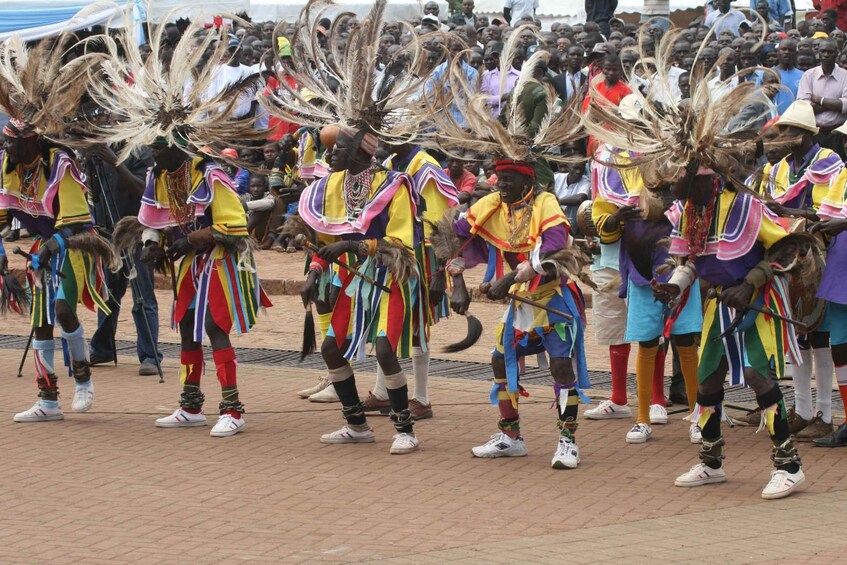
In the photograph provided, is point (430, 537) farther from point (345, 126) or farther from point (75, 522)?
point (345, 126)

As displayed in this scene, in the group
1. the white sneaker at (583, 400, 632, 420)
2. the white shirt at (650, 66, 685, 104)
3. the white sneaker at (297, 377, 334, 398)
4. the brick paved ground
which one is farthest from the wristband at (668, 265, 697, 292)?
the white sneaker at (297, 377, 334, 398)

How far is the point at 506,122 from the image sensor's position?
8.58 meters

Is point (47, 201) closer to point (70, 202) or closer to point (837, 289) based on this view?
point (70, 202)

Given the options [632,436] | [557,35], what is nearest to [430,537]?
[632,436]

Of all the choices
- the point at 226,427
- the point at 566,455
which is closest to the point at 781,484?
the point at 566,455

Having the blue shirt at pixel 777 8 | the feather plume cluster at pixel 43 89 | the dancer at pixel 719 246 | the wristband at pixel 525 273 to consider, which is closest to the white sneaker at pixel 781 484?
the dancer at pixel 719 246

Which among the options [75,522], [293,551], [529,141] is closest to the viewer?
[293,551]

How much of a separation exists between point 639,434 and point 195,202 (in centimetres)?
329

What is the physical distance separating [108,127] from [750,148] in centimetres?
438

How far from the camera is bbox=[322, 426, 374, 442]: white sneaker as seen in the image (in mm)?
9227

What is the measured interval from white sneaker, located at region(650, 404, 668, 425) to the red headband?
218 cm

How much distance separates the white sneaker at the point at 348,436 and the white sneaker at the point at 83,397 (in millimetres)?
1994

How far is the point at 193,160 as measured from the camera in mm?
9531

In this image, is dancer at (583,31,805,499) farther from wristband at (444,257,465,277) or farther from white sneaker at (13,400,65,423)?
white sneaker at (13,400,65,423)
